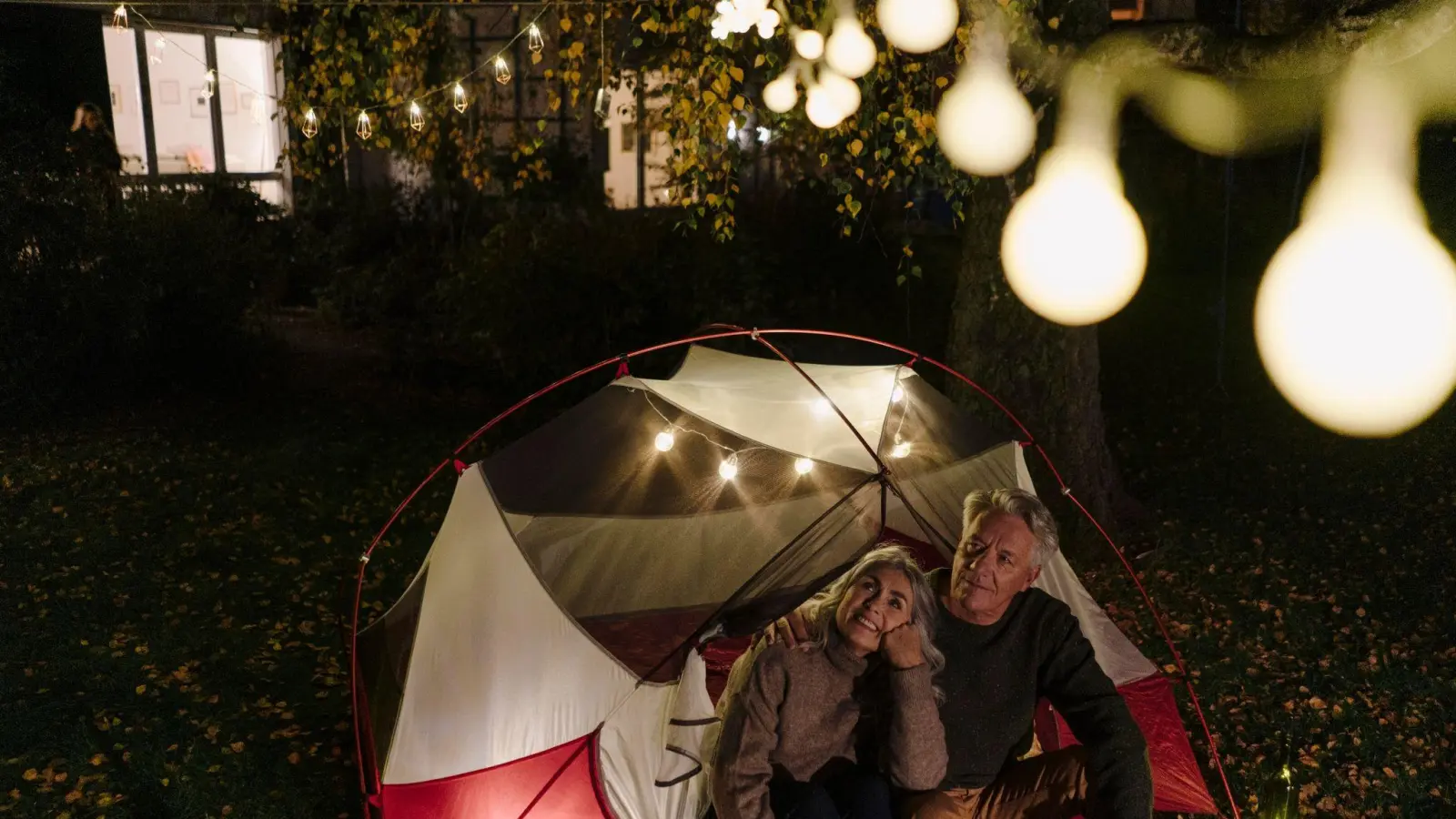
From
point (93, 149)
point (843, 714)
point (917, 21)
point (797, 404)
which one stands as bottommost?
point (843, 714)

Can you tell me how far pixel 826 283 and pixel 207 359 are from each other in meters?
4.74

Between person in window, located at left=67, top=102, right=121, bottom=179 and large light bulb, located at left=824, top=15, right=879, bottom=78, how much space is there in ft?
17.8

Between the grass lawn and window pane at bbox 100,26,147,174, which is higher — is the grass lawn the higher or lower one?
the lower one

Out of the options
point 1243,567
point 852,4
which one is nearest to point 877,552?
point 852,4

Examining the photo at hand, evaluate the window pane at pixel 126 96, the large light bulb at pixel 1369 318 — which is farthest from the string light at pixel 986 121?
the window pane at pixel 126 96

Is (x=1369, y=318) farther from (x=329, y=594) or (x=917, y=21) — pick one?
(x=329, y=594)

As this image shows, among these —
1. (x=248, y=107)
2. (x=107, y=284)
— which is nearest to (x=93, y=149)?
(x=107, y=284)

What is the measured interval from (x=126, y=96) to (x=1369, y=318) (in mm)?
11576

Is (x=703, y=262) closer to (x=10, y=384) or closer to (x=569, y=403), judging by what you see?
(x=569, y=403)

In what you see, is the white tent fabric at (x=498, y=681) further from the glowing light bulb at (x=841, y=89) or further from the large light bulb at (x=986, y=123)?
the large light bulb at (x=986, y=123)

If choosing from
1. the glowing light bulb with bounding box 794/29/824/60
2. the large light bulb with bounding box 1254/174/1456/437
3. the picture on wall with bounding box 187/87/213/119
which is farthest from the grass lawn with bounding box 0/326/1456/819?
the picture on wall with bounding box 187/87/213/119

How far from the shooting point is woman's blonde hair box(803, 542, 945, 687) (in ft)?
8.99

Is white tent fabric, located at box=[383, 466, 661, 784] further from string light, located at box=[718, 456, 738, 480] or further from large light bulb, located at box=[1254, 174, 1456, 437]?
large light bulb, located at box=[1254, 174, 1456, 437]

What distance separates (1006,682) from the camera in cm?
287
